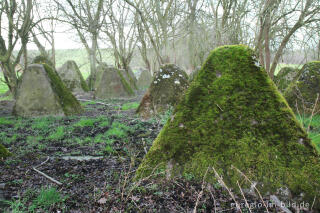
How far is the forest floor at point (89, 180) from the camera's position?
6.36 ft

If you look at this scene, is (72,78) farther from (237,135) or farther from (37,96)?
(237,135)

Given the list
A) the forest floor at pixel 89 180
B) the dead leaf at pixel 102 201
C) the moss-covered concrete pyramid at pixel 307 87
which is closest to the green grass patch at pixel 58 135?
the forest floor at pixel 89 180

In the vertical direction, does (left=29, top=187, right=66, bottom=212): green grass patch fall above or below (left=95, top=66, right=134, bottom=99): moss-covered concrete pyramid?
below

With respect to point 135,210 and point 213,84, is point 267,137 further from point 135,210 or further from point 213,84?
point 135,210

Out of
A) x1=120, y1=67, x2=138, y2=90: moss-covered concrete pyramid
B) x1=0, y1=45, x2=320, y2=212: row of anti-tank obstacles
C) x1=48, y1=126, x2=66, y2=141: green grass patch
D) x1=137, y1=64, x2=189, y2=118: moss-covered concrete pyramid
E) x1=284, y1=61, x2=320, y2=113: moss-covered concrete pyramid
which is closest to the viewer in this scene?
x1=0, y1=45, x2=320, y2=212: row of anti-tank obstacles

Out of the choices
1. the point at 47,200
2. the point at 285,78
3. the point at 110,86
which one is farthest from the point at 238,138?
the point at 110,86

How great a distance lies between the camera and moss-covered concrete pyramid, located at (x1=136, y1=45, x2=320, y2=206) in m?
1.94

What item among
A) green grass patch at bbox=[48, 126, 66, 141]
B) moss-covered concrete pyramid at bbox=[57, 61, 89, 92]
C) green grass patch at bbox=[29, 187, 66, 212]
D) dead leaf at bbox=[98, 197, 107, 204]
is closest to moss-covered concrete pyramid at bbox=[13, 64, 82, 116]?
green grass patch at bbox=[48, 126, 66, 141]

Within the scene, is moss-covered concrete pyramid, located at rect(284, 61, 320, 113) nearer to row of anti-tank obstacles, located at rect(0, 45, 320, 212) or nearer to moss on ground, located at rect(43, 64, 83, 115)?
row of anti-tank obstacles, located at rect(0, 45, 320, 212)

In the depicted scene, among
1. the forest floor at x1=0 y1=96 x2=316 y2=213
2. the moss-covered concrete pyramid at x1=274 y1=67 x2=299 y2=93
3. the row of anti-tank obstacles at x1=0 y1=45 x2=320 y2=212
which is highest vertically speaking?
the moss-covered concrete pyramid at x1=274 y1=67 x2=299 y2=93

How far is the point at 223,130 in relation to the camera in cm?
223

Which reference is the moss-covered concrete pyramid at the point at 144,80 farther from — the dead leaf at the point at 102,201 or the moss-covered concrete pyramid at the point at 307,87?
the dead leaf at the point at 102,201

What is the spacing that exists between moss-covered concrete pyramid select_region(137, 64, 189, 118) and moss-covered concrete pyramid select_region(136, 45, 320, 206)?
4191mm

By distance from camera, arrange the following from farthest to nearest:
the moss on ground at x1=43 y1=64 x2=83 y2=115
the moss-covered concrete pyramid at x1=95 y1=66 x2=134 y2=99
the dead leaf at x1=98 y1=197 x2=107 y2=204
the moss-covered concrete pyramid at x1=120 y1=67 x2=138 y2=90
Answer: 1. the moss-covered concrete pyramid at x1=120 y1=67 x2=138 y2=90
2. the moss-covered concrete pyramid at x1=95 y1=66 x2=134 y2=99
3. the moss on ground at x1=43 y1=64 x2=83 y2=115
4. the dead leaf at x1=98 y1=197 x2=107 y2=204
